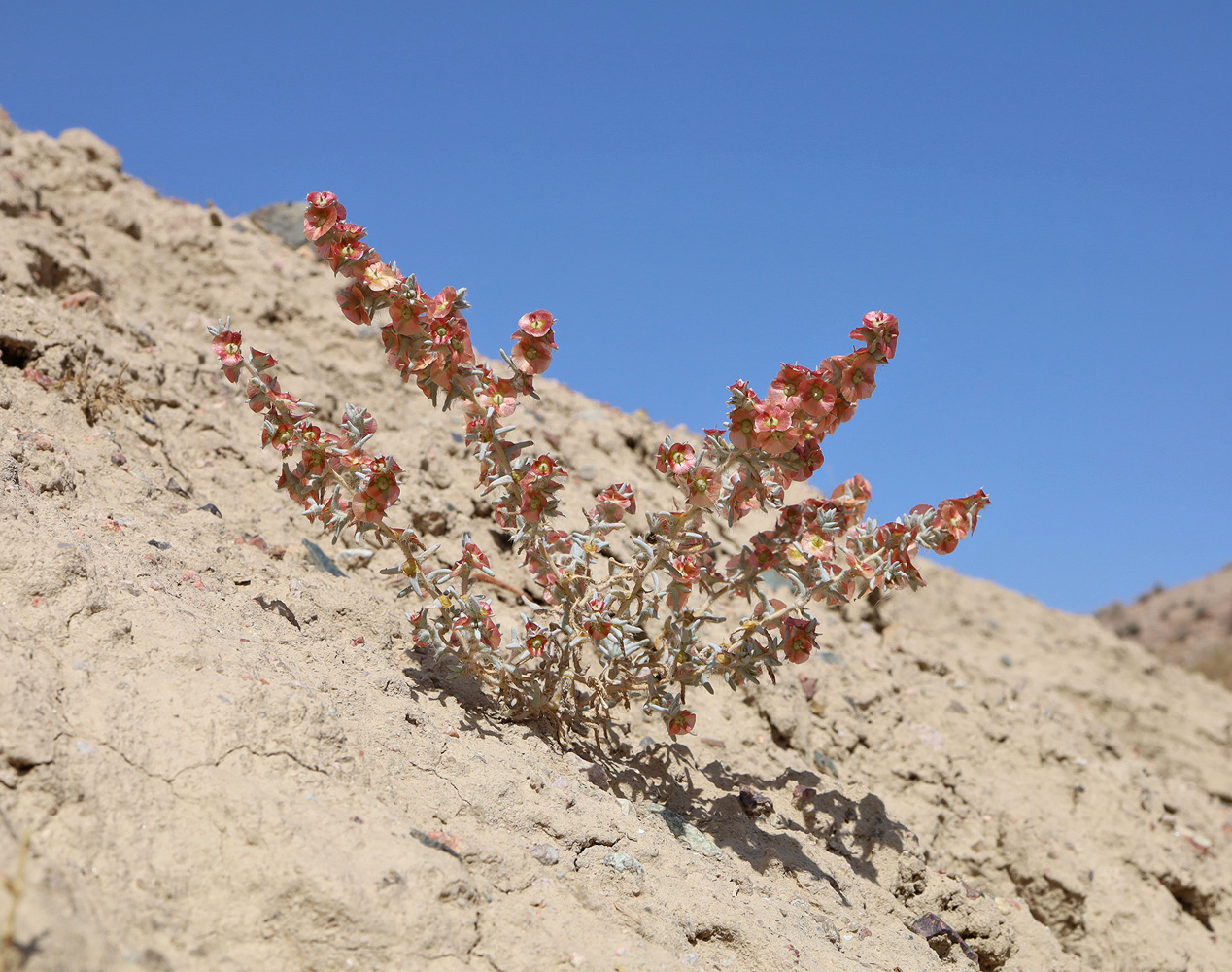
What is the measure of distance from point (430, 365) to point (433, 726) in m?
1.26

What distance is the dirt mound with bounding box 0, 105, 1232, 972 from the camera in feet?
7.66

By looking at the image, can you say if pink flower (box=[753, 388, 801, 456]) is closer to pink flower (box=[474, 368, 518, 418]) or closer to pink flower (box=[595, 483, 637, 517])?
pink flower (box=[595, 483, 637, 517])

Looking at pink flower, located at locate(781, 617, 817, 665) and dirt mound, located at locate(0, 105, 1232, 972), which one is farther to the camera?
pink flower, located at locate(781, 617, 817, 665)

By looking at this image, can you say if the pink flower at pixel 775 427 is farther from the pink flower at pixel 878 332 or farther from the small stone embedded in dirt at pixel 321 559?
the small stone embedded in dirt at pixel 321 559

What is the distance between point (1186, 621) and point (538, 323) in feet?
106

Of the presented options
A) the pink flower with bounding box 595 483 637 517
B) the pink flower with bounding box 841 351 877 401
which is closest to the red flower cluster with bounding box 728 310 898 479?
the pink flower with bounding box 841 351 877 401

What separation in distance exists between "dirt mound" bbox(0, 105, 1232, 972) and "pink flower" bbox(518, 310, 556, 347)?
4.41 ft

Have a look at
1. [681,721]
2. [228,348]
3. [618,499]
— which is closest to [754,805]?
[681,721]

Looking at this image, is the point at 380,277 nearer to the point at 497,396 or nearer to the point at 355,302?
the point at 355,302

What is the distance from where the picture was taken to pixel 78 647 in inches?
108

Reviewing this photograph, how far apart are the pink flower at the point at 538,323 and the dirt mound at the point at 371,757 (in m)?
1.34

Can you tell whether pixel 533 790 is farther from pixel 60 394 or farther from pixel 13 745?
pixel 60 394

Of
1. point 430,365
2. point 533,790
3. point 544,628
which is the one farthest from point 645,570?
point 430,365

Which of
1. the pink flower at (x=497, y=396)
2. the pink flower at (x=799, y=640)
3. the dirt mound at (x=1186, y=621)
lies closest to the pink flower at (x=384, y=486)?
the pink flower at (x=497, y=396)
